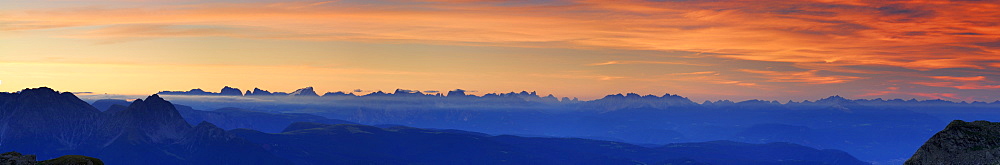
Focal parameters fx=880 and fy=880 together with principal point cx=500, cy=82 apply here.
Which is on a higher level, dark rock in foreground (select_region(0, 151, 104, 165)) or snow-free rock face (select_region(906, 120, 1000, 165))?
snow-free rock face (select_region(906, 120, 1000, 165))

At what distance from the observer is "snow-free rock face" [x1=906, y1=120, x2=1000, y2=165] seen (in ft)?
396

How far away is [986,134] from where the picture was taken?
124m

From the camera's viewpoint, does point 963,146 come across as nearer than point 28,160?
No

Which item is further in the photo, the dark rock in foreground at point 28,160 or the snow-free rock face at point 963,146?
the snow-free rock face at point 963,146

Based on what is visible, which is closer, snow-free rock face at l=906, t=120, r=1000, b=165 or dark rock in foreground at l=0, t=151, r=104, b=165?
dark rock in foreground at l=0, t=151, r=104, b=165

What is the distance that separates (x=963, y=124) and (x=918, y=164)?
10610mm

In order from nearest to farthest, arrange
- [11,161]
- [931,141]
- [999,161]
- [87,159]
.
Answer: [11,161] < [87,159] < [999,161] < [931,141]

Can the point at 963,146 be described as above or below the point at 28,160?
above

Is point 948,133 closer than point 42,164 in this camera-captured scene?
No

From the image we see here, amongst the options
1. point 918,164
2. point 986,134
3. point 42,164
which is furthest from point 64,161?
point 986,134

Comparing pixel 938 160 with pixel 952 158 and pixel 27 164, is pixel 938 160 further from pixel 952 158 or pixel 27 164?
pixel 27 164

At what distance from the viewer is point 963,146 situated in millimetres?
123375

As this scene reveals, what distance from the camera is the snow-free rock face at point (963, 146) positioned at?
396ft

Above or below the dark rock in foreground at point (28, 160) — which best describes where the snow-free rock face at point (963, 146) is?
above
